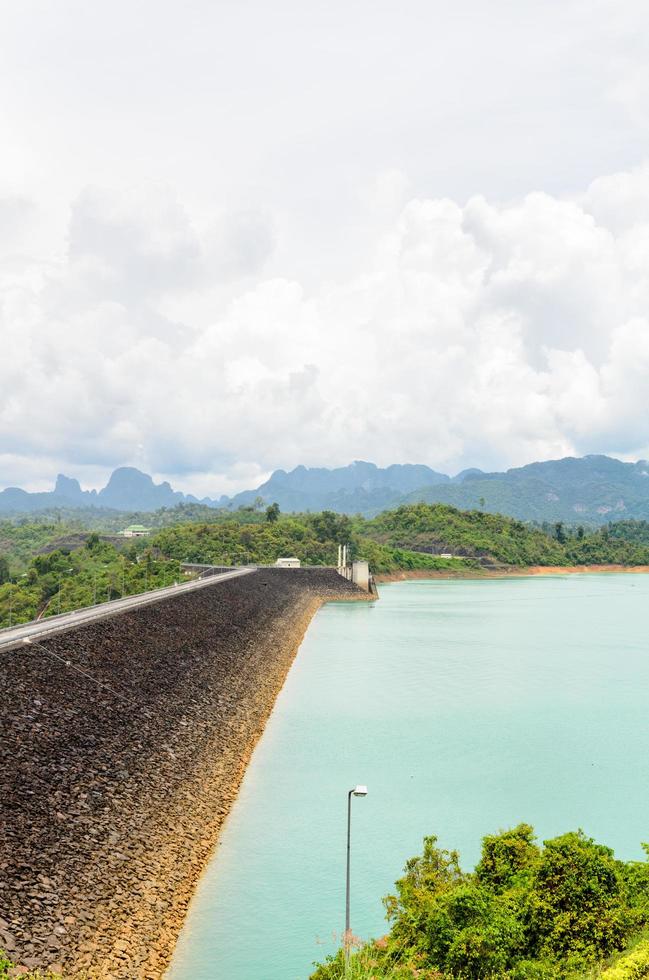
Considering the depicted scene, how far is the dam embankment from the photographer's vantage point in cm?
1234

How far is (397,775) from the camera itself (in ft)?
78.0

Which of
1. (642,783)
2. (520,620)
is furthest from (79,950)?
(520,620)

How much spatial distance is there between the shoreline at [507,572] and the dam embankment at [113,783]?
298 feet

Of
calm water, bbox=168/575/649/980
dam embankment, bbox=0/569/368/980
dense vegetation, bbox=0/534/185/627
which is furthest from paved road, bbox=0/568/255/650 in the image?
dense vegetation, bbox=0/534/185/627

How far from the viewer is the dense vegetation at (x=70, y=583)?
2191 inches

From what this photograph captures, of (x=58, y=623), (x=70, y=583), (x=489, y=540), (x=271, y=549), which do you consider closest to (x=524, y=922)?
(x=58, y=623)

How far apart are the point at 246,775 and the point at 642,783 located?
1297 centimetres

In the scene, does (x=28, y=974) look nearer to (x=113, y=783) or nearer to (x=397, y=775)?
(x=113, y=783)

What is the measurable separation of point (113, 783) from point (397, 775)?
1013 centimetres

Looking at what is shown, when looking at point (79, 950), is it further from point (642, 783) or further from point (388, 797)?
point (642, 783)

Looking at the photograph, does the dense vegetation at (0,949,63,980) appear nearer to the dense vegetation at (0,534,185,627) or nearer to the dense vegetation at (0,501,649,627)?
the dense vegetation at (0,534,185,627)

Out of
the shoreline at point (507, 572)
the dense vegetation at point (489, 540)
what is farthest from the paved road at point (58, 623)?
the dense vegetation at point (489, 540)

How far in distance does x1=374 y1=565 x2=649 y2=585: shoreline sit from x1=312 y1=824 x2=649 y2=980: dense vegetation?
107 m

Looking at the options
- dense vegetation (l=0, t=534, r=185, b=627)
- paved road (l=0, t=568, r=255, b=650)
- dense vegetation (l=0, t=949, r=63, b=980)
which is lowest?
dense vegetation (l=0, t=949, r=63, b=980)
